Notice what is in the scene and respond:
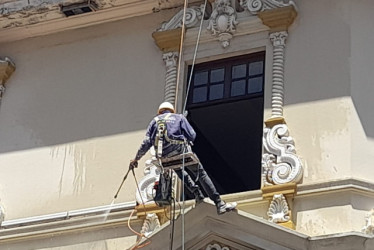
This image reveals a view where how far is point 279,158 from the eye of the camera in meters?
13.3

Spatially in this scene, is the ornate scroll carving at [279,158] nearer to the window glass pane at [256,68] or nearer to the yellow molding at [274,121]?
the yellow molding at [274,121]

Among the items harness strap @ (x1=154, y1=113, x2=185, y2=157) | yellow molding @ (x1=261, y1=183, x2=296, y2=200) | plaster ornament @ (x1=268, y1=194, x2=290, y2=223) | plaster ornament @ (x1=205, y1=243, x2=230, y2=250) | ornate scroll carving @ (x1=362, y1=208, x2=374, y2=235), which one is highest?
harness strap @ (x1=154, y1=113, x2=185, y2=157)

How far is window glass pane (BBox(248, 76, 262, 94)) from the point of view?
46.5 feet

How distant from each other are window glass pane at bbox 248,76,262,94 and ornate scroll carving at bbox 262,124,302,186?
0.79 meters

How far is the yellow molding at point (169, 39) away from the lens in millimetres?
14750

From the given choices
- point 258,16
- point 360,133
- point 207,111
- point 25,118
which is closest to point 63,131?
point 25,118

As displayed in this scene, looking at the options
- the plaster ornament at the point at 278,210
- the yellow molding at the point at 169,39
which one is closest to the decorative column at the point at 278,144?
the plaster ornament at the point at 278,210

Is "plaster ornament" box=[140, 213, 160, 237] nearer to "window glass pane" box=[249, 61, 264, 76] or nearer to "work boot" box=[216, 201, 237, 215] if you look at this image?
"work boot" box=[216, 201, 237, 215]

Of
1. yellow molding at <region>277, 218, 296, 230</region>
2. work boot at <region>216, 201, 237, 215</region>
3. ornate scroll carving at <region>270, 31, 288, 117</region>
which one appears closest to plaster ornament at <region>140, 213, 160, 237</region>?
work boot at <region>216, 201, 237, 215</region>

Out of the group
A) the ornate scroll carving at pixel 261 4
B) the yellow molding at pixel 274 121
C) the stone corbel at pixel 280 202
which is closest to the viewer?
the stone corbel at pixel 280 202

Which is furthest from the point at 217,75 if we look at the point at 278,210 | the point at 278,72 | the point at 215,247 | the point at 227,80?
the point at 215,247

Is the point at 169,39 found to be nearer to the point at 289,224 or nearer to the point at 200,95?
the point at 200,95

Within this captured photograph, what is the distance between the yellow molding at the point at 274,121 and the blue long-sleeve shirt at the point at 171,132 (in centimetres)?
137

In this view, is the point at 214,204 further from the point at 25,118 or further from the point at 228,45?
the point at 25,118
